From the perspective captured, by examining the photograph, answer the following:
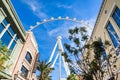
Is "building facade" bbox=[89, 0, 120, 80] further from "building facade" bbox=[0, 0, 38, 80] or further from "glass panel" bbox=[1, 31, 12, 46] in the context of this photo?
"glass panel" bbox=[1, 31, 12, 46]

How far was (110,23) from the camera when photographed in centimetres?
1808

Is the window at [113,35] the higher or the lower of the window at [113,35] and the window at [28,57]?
the lower

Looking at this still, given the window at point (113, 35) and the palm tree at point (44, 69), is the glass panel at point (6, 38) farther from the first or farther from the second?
the palm tree at point (44, 69)

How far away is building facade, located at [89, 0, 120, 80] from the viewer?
53.0 feet

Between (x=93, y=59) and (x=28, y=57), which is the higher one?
(x=28, y=57)

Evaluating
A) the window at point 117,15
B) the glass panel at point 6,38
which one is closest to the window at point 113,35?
the window at point 117,15

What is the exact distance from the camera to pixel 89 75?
408 inches

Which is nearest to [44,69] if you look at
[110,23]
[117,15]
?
[110,23]

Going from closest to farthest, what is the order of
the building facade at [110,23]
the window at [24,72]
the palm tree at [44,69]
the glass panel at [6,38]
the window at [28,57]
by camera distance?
the building facade at [110,23], the glass panel at [6,38], the window at [24,72], the window at [28,57], the palm tree at [44,69]

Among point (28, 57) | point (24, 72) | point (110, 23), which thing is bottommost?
point (24, 72)

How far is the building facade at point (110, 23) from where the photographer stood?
1614 centimetres

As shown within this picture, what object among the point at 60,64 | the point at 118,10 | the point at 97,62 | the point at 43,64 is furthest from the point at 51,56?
the point at 97,62

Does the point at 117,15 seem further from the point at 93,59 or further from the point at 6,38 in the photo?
the point at 6,38

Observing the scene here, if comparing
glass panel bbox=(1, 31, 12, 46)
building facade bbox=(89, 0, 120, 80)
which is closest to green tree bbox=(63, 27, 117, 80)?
building facade bbox=(89, 0, 120, 80)
